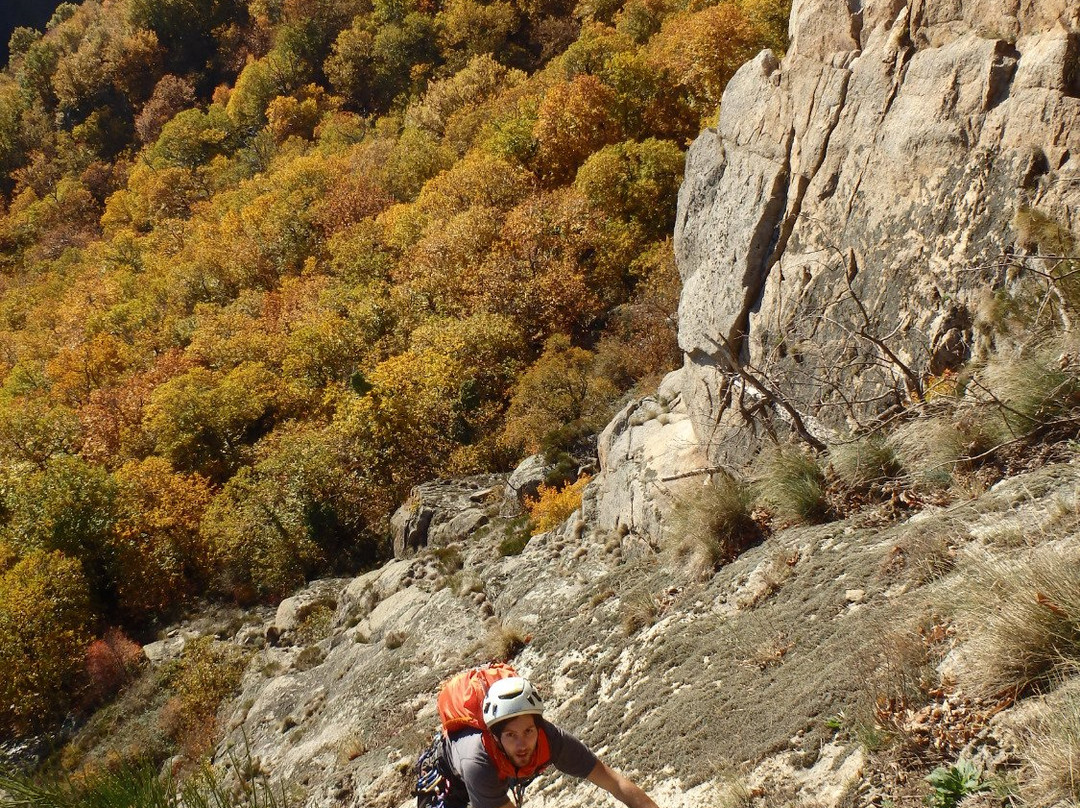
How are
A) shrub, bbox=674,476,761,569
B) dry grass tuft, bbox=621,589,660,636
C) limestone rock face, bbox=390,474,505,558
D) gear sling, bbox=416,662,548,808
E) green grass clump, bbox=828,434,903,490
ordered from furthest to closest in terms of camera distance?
limestone rock face, bbox=390,474,505,558, dry grass tuft, bbox=621,589,660,636, shrub, bbox=674,476,761,569, green grass clump, bbox=828,434,903,490, gear sling, bbox=416,662,548,808

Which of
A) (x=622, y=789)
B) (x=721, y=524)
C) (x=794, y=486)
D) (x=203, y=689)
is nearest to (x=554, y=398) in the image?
(x=203, y=689)

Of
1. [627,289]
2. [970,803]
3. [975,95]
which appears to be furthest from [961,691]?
[627,289]

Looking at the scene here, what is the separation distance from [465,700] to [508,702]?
1.18ft

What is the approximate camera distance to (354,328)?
41.9m

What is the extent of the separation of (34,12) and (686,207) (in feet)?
539

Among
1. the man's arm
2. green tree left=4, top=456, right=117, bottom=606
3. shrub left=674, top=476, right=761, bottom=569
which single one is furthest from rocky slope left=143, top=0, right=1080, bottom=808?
green tree left=4, top=456, right=117, bottom=606

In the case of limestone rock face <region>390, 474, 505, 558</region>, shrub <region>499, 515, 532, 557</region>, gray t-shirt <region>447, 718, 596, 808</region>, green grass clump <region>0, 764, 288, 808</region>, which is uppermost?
green grass clump <region>0, 764, 288, 808</region>

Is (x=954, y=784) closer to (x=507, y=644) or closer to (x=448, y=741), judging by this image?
(x=448, y=741)

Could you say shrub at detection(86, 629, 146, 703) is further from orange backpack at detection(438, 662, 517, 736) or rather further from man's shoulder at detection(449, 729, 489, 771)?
man's shoulder at detection(449, 729, 489, 771)

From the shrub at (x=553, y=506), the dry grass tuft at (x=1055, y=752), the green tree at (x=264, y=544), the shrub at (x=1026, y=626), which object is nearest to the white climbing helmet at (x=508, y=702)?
the dry grass tuft at (x=1055, y=752)

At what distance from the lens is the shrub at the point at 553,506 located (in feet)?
55.5

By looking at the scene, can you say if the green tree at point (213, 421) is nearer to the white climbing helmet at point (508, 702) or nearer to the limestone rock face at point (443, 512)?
the limestone rock face at point (443, 512)

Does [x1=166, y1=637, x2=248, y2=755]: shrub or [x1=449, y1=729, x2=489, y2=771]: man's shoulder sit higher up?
[x1=449, y1=729, x2=489, y2=771]: man's shoulder

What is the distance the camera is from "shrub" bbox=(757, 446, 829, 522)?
7.92 meters
